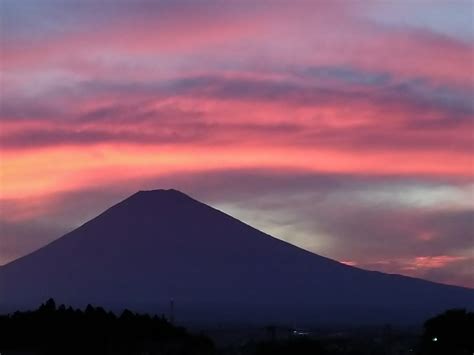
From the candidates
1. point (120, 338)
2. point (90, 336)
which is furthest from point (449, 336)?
point (90, 336)

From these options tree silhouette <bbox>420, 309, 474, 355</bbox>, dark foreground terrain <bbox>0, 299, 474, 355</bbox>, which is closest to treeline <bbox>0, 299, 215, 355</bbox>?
dark foreground terrain <bbox>0, 299, 474, 355</bbox>

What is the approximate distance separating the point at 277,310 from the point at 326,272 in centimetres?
1673

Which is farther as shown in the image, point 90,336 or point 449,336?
point 449,336

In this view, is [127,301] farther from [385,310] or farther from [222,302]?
[385,310]

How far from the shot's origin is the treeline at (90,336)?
4541cm

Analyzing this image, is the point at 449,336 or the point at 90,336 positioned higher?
the point at 449,336

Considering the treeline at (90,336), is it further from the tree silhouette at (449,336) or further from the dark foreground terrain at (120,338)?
the tree silhouette at (449,336)

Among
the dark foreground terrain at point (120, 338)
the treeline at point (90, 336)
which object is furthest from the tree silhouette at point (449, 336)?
the treeline at point (90, 336)

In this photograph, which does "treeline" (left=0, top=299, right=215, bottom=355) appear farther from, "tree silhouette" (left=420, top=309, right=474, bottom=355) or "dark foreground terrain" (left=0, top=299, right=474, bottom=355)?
"tree silhouette" (left=420, top=309, right=474, bottom=355)

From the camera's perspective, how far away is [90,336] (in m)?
46.0

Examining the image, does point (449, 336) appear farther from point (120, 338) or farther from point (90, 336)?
point (90, 336)

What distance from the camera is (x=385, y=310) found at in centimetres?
16788

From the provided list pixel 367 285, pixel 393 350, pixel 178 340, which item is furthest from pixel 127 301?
pixel 178 340

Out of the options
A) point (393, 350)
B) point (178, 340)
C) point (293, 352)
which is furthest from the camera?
point (393, 350)
